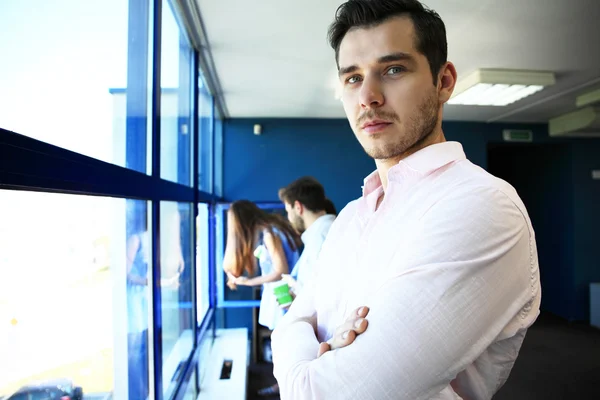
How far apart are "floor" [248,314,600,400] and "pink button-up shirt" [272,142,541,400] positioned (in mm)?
2863

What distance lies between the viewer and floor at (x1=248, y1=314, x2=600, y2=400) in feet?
10.4

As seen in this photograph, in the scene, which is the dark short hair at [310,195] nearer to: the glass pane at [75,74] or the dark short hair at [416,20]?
the glass pane at [75,74]

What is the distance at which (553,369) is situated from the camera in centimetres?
368

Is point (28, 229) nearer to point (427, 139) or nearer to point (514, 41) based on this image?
point (427, 139)

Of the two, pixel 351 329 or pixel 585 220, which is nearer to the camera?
pixel 351 329

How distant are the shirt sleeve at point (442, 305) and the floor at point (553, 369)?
2.90m

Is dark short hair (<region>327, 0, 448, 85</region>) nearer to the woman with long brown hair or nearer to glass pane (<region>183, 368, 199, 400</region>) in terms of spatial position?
glass pane (<region>183, 368, 199, 400</region>)

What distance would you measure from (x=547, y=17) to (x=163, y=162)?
219cm

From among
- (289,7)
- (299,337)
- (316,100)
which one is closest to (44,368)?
(299,337)

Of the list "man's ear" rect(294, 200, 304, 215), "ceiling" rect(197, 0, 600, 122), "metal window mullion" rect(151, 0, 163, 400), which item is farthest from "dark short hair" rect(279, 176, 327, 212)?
"metal window mullion" rect(151, 0, 163, 400)

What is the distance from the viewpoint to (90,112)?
0.86 m

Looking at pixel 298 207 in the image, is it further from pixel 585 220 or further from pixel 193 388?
pixel 585 220

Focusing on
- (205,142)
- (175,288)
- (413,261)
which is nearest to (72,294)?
(413,261)

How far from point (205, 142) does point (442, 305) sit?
10.3 feet
